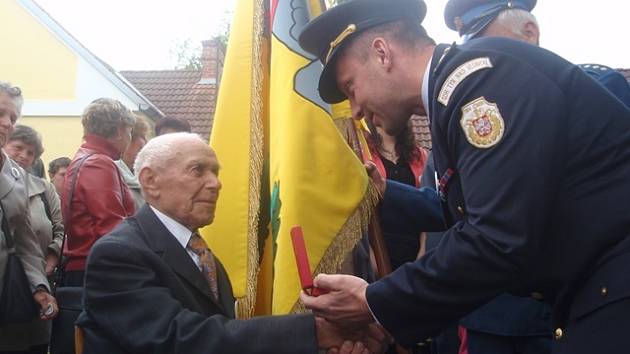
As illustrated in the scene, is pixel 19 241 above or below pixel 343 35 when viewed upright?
below

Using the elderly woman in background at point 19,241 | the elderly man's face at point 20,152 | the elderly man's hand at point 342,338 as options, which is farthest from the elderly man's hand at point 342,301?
the elderly man's face at point 20,152

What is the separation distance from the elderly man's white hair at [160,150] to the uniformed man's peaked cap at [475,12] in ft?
4.30

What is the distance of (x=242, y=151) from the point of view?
313 cm

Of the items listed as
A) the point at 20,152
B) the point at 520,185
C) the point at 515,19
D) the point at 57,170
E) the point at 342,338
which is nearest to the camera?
the point at 520,185

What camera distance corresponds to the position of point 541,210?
5.63 feet

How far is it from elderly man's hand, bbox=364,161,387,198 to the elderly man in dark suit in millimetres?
662

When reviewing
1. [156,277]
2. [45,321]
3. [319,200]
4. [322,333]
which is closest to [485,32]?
[319,200]

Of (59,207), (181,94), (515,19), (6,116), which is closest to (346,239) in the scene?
(515,19)

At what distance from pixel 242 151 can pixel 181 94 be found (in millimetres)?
16708

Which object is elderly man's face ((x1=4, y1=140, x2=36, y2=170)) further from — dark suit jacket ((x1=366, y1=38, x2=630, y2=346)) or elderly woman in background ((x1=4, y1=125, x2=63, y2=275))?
dark suit jacket ((x1=366, y1=38, x2=630, y2=346))

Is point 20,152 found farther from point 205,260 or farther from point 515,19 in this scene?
point 515,19

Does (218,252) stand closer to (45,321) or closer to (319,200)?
(319,200)

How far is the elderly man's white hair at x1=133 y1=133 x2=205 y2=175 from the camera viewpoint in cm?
290

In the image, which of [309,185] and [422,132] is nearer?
[309,185]
